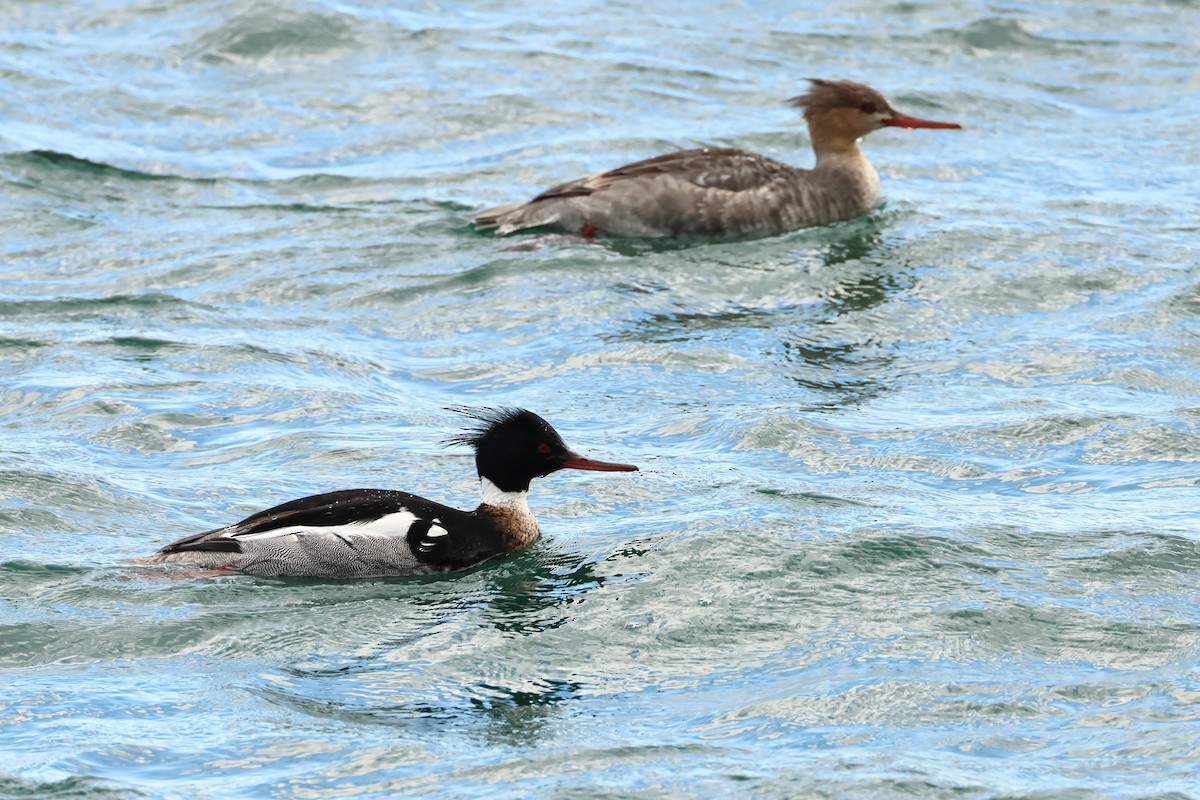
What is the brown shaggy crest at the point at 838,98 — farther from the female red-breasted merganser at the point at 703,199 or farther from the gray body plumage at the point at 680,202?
the gray body plumage at the point at 680,202

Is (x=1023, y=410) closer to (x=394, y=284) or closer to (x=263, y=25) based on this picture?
(x=394, y=284)

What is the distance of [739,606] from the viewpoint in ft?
31.3

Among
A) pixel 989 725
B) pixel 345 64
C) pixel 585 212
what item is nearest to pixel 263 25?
pixel 345 64

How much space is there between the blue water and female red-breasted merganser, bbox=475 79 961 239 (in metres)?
0.27

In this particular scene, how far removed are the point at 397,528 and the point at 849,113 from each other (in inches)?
336

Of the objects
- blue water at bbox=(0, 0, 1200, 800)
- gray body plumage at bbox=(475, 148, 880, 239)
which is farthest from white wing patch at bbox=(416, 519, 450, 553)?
gray body plumage at bbox=(475, 148, 880, 239)

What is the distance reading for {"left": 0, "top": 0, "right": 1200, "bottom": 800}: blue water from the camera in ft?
27.0

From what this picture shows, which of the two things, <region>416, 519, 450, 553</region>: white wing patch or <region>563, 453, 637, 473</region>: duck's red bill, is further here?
<region>563, 453, 637, 473</region>: duck's red bill

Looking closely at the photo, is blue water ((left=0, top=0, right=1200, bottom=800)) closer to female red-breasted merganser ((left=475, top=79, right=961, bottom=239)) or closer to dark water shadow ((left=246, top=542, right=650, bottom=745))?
dark water shadow ((left=246, top=542, right=650, bottom=745))

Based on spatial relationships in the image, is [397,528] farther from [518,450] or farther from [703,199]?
[703,199]

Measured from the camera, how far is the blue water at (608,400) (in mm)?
8227

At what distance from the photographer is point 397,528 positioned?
32.3 feet

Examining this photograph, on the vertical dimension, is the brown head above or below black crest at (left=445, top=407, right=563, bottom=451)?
above

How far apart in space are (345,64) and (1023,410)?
11017mm
